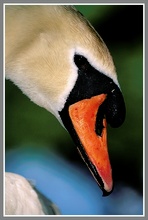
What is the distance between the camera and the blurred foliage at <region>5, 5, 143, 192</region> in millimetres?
2830

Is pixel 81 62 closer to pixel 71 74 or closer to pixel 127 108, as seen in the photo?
pixel 71 74

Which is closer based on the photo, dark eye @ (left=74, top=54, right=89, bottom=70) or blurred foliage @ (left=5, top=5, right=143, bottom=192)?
dark eye @ (left=74, top=54, right=89, bottom=70)

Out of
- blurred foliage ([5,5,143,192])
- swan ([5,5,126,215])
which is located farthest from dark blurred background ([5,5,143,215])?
swan ([5,5,126,215])

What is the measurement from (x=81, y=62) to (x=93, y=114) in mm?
153

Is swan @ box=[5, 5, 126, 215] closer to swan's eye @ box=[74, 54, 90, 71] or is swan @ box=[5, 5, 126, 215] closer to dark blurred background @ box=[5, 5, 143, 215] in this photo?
swan's eye @ box=[74, 54, 90, 71]

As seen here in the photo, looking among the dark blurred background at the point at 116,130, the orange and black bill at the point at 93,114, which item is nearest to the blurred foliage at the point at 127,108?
the dark blurred background at the point at 116,130

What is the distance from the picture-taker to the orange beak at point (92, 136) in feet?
5.65

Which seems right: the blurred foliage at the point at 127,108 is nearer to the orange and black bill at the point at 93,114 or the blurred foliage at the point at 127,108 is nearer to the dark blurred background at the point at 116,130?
the dark blurred background at the point at 116,130

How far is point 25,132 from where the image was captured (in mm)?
2934

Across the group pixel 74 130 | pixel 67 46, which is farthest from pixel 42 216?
pixel 67 46

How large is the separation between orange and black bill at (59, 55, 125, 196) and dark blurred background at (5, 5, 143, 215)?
2.99ft

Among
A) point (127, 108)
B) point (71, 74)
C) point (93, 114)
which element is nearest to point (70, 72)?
point (71, 74)

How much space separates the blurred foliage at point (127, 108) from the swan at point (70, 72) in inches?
37.2

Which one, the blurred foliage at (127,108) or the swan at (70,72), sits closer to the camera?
the swan at (70,72)
